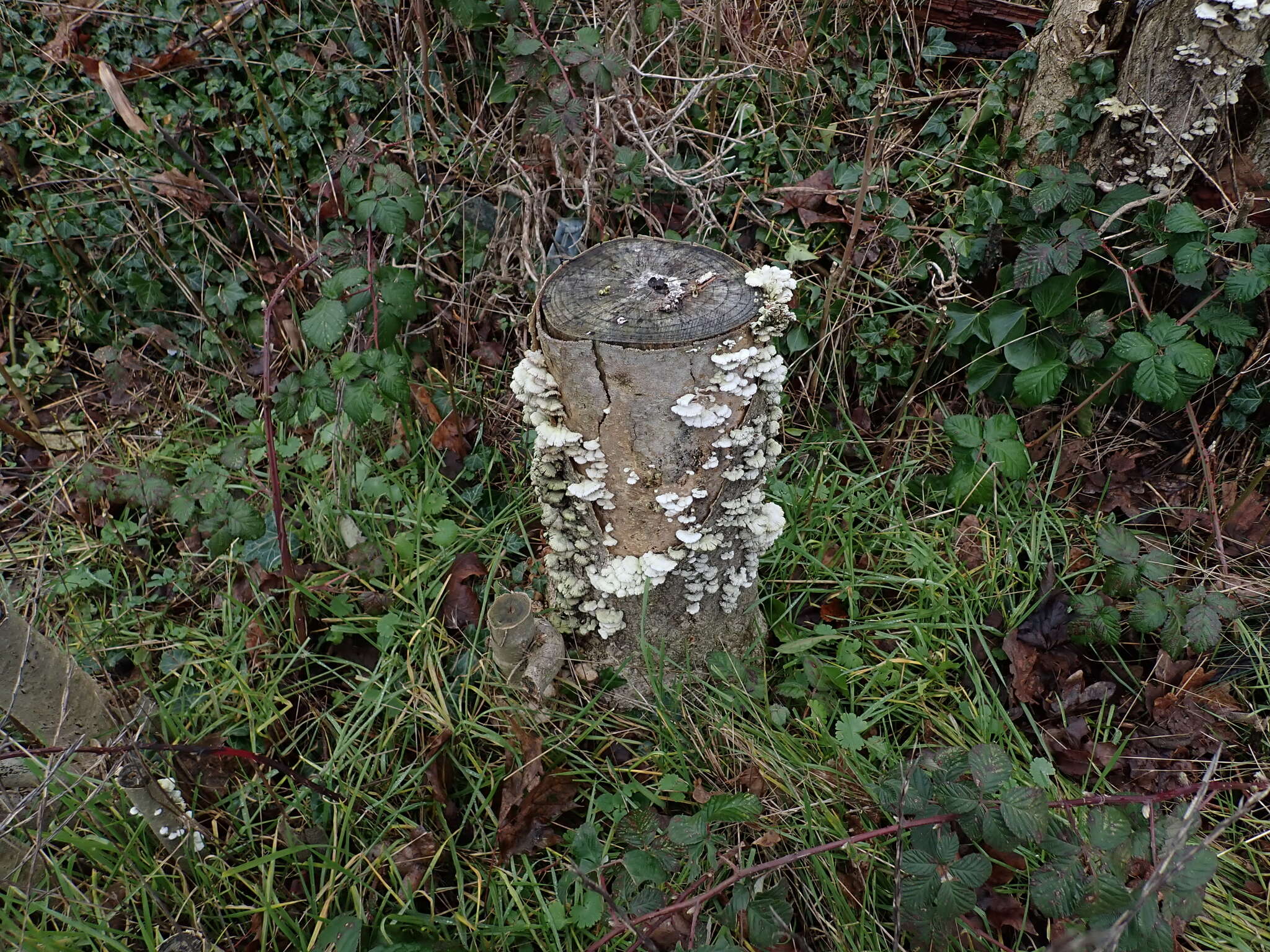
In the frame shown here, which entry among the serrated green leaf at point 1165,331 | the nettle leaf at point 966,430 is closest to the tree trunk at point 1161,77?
the serrated green leaf at point 1165,331

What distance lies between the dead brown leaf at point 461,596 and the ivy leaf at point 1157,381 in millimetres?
2184

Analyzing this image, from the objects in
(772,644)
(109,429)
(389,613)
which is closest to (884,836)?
(772,644)

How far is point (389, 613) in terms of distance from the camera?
2.51 m

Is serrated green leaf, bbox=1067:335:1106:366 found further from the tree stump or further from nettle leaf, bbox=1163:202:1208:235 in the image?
the tree stump

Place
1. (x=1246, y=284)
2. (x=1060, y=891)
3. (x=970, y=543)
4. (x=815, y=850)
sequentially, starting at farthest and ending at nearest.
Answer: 1. (x=970, y=543)
2. (x=1246, y=284)
3. (x=815, y=850)
4. (x=1060, y=891)

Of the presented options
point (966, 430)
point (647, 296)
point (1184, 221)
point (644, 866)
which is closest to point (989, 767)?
point (644, 866)

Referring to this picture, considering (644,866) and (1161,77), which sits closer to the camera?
(644,866)

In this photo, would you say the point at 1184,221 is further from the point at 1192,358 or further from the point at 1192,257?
the point at 1192,358

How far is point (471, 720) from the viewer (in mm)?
2283

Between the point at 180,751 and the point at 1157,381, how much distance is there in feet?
9.62

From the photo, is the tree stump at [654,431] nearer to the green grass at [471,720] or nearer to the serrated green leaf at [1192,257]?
the green grass at [471,720]

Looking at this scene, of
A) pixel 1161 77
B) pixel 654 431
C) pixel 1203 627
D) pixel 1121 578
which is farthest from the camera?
pixel 1161 77

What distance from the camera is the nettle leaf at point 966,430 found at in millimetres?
2707

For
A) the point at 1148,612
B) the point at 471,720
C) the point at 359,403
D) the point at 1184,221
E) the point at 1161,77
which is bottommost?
the point at 471,720
